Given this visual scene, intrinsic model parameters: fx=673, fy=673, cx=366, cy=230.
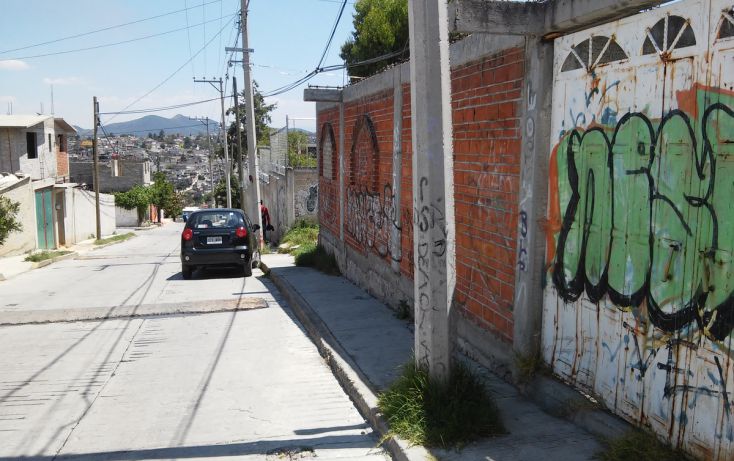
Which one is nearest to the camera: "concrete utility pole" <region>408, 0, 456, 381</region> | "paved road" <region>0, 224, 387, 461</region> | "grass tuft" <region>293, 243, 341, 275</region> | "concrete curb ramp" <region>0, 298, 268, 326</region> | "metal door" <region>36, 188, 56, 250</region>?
"concrete utility pole" <region>408, 0, 456, 381</region>

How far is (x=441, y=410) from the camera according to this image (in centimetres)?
484

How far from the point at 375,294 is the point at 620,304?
659 centimetres

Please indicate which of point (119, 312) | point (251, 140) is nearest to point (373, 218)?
point (119, 312)

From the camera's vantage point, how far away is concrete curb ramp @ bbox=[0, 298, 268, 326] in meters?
10.5

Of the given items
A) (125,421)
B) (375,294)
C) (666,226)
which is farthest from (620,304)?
(375,294)

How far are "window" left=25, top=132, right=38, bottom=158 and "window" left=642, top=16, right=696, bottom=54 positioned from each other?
36050 millimetres

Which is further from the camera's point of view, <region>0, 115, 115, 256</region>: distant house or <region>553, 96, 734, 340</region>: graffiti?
<region>0, 115, 115, 256</region>: distant house

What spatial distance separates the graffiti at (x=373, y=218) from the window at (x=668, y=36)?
5556 millimetres

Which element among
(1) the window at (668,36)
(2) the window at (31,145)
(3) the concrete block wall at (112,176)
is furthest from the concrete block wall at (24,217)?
(3) the concrete block wall at (112,176)

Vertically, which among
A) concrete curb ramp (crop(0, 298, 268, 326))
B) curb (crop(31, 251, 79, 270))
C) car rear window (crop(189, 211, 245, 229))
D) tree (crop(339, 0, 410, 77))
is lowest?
curb (crop(31, 251, 79, 270))

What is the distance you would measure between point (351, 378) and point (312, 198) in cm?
1745

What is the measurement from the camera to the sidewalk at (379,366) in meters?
4.45

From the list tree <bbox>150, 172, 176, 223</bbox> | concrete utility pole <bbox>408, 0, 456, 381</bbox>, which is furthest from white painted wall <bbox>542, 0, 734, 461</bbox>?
tree <bbox>150, 172, 176, 223</bbox>

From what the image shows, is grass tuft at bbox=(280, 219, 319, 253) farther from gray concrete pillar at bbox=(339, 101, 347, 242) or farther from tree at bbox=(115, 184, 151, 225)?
tree at bbox=(115, 184, 151, 225)
